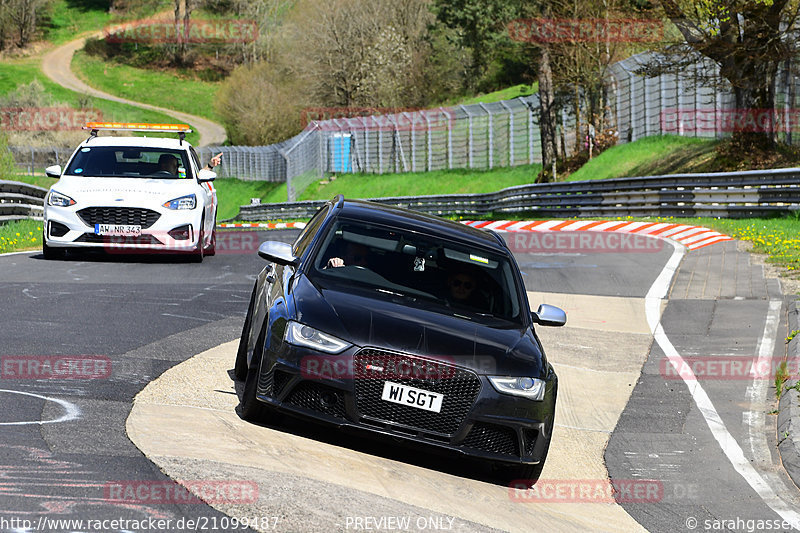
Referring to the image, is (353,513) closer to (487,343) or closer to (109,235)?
(487,343)

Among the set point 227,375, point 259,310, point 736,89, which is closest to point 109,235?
point 227,375

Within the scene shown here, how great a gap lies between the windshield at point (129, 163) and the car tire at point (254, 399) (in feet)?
31.9

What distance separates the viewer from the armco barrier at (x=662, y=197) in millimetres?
24641

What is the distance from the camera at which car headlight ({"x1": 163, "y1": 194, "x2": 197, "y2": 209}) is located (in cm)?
1585

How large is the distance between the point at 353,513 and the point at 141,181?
37.6ft

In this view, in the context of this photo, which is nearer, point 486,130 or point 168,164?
point 168,164

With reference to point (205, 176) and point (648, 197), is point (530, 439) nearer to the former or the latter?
point (205, 176)

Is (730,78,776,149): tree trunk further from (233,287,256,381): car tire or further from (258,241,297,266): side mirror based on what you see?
(258,241,297,266): side mirror

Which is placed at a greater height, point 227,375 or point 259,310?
point 259,310

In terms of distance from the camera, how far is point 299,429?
23.5ft

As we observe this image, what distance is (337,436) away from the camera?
723 cm

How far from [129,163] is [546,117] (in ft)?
95.8

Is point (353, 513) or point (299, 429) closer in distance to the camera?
point (353, 513)

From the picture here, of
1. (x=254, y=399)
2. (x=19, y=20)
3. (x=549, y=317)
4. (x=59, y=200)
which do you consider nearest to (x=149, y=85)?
(x=19, y=20)
